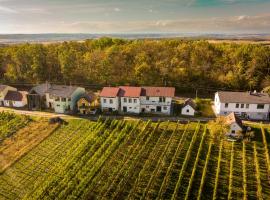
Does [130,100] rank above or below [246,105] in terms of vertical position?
above

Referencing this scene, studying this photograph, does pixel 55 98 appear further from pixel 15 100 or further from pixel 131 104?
pixel 131 104

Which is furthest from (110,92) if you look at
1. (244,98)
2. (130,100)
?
(244,98)

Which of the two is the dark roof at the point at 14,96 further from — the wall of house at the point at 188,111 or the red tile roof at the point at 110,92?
the wall of house at the point at 188,111

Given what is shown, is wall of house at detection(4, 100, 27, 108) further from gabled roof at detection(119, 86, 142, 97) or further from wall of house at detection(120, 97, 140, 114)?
wall of house at detection(120, 97, 140, 114)

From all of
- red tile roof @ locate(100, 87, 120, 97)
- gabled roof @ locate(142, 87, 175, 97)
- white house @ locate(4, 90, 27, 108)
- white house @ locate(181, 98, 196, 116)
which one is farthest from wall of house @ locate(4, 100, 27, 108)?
white house @ locate(181, 98, 196, 116)

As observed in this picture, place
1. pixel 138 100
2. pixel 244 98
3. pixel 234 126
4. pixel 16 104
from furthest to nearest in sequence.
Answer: pixel 16 104 < pixel 138 100 < pixel 244 98 < pixel 234 126
